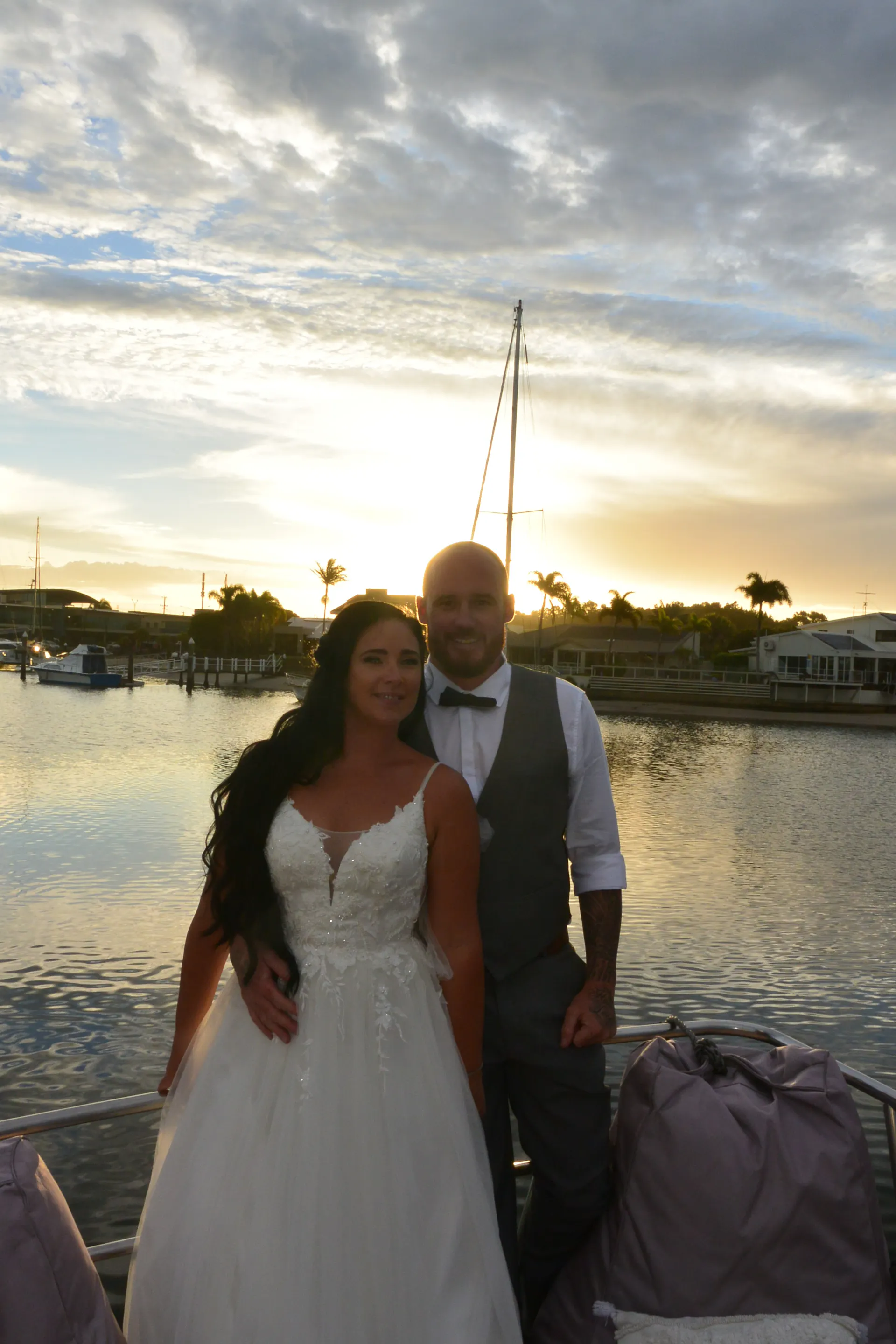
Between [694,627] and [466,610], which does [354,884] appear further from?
[694,627]

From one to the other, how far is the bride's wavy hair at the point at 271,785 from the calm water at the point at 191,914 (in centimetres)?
257

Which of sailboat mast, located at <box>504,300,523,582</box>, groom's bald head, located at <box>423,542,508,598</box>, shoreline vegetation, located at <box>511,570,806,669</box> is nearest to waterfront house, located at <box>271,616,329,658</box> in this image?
shoreline vegetation, located at <box>511,570,806,669</box>

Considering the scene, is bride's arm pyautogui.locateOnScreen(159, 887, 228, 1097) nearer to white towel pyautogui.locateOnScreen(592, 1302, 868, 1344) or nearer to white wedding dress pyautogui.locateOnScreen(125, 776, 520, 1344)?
white wedding dress pyautogui.locateOnScreen(125, 776, 520, 1344)

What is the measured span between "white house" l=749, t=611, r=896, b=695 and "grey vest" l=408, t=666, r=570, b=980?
200ft

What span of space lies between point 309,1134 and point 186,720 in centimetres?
3865

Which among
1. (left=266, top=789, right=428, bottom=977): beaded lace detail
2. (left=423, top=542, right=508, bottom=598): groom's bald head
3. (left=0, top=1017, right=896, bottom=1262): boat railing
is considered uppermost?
→ (left=423, top=542, right=508, bottom=598): groom's bald head

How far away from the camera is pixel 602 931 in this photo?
9.52ft

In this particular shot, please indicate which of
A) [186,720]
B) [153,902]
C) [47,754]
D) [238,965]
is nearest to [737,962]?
[153,902]

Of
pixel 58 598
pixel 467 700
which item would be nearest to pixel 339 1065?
pixel 467 700

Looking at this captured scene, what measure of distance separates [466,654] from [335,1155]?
1.28 metres

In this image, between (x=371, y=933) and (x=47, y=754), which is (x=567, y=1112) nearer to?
(x=371, y=933)

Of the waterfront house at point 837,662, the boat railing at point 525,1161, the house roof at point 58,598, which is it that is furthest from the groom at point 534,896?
the house roof at point 58,598

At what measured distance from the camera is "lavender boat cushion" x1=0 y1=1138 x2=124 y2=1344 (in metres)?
1.86

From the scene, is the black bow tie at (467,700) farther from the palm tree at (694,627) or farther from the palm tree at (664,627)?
the palm tree at (694,627)
